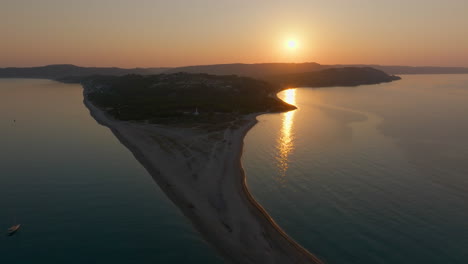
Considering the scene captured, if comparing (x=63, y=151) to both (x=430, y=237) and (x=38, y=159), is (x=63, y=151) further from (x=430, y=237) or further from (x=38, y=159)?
(x=430, y=237)

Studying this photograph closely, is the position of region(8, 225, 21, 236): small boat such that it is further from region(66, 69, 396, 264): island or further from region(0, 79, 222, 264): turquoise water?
region(66, 69, 396, 264): island

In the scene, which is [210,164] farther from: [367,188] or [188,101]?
[188,101]

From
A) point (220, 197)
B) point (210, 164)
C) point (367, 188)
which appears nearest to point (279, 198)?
point (220, 197)

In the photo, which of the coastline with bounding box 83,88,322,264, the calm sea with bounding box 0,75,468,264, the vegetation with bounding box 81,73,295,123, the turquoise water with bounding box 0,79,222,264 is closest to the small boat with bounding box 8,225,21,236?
the turquoise water with bounding box 0,79,222,264

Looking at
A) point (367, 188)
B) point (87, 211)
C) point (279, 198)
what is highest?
point (367, 188)

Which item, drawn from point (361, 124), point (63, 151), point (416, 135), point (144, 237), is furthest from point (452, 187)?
point (63, 151)

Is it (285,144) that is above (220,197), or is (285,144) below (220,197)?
above

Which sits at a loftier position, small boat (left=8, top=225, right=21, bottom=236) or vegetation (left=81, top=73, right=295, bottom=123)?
vegetation (left=81, top=73, right=295, bottom=123)
